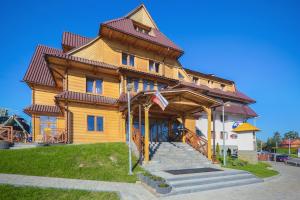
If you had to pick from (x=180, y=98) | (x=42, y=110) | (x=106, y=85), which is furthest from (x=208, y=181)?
(x=42, y=110)

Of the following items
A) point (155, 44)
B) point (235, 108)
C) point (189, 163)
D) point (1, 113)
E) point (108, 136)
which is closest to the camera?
point (189, 163)

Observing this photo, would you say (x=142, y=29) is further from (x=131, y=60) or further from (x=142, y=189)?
(x=142, y=189)

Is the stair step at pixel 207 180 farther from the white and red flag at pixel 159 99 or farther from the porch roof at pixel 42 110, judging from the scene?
the porch roof at pixel 42 110

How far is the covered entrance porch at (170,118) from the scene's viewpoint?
13.6 m

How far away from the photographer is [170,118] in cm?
2155

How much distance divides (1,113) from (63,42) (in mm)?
14750

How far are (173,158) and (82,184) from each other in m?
6.87

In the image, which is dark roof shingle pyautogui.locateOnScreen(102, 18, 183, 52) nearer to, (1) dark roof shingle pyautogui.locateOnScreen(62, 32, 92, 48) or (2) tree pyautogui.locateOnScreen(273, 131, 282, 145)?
(1) dark roof shingle pyautogui.locateOnScreen(62, 32, 92, 48)

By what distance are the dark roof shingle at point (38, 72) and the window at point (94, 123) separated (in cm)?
→ 669

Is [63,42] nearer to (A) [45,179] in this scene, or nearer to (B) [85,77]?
(B) [85,77]

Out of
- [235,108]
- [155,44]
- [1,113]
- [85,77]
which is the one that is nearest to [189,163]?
[85,77]

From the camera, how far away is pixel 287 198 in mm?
8062

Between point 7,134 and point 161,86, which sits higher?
point 161,86

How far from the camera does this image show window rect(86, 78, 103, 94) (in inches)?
763
